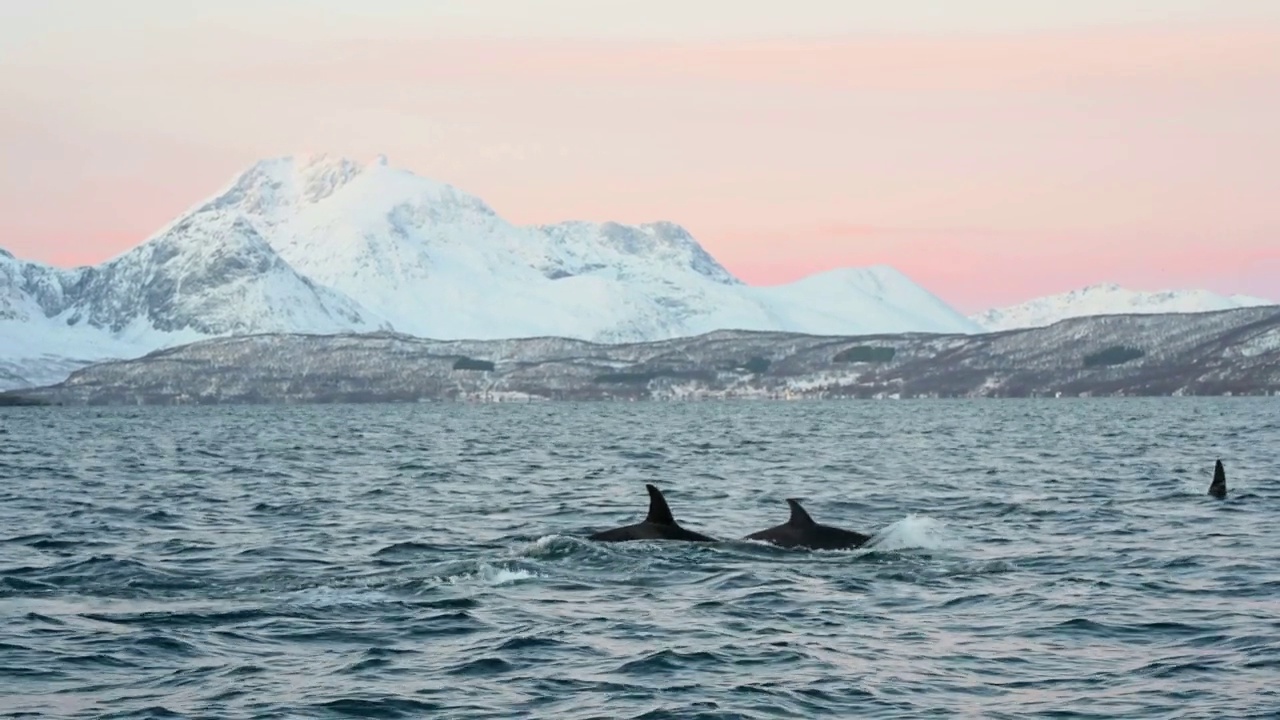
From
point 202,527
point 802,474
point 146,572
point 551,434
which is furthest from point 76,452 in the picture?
point 146,572

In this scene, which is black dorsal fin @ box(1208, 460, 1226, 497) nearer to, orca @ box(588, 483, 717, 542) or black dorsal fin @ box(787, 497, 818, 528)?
black dorsal fin @ box(787, 497, 818, 528)

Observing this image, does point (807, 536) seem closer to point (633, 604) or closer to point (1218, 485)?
point (633, 604)

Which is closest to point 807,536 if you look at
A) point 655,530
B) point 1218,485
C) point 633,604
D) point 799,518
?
point 799,518

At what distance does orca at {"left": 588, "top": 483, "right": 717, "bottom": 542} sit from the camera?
3431 cm

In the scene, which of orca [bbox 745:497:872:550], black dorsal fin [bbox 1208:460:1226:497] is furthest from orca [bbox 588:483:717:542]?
black dorsal fin [bbox 1208:460:1226:497]

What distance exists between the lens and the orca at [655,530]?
3431cm

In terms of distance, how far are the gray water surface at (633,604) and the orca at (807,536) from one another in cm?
65

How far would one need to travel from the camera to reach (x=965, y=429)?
128750mm

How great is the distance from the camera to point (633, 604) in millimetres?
26812

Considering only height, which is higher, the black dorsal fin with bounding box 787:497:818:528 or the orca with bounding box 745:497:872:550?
the black dorsal fin with bounding box 787:497:818:528

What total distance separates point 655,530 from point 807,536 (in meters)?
3.16

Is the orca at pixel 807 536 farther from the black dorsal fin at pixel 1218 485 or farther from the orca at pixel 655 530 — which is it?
the black dorsal fin at pixel 1218 485

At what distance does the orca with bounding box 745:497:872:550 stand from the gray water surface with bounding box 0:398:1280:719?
2.12ft

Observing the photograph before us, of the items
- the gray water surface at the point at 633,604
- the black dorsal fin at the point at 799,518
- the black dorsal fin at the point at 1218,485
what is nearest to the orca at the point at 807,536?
the black dorsal fin at the point at 799,518
